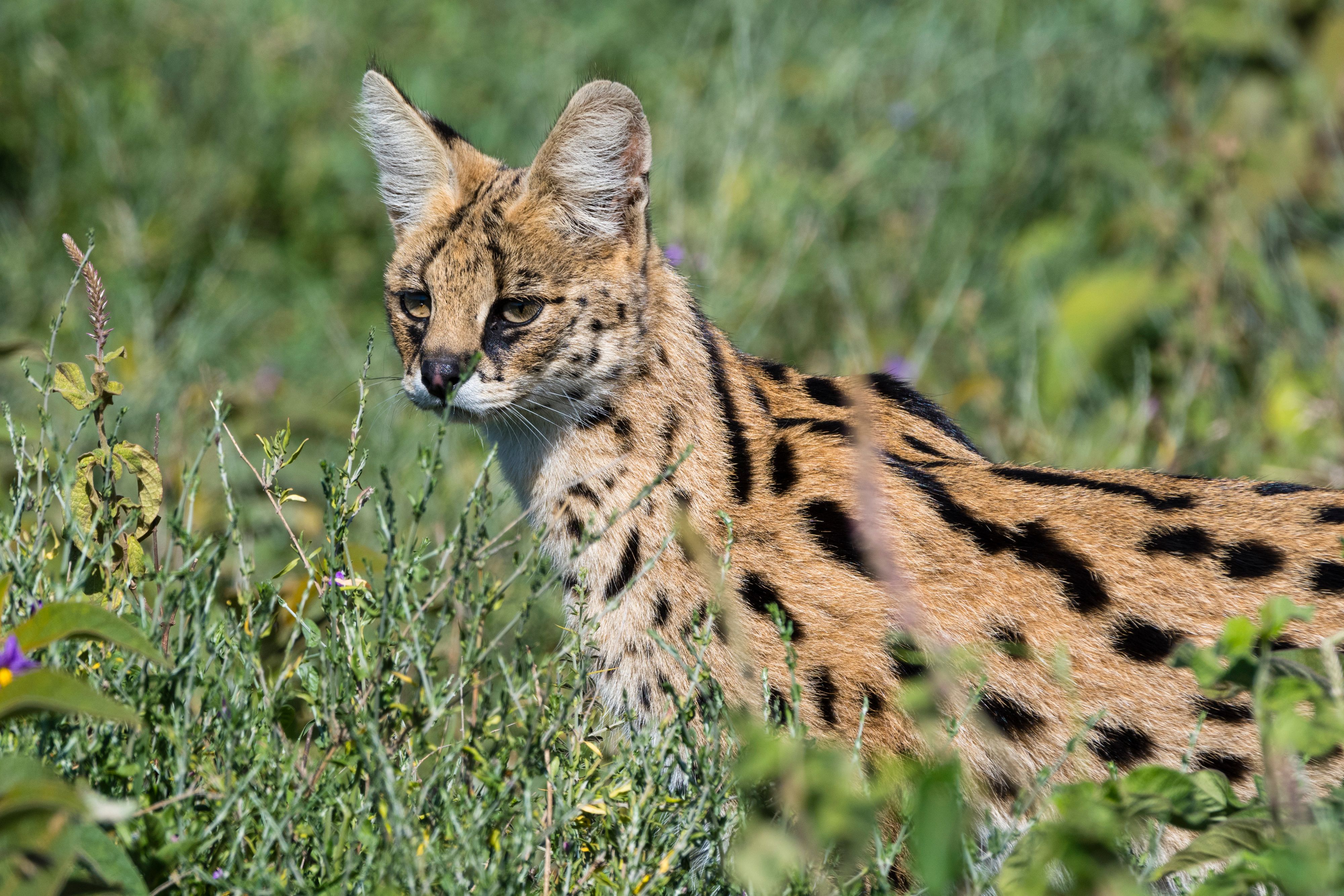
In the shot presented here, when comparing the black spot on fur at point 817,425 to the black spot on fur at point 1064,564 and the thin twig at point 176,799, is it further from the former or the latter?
the thin twig at point 176,799

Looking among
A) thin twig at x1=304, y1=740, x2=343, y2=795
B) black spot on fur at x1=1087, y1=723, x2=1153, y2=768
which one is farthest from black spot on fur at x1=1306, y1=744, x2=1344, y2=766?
thin twig at x1=304, y1=740, x2=343, y2=795


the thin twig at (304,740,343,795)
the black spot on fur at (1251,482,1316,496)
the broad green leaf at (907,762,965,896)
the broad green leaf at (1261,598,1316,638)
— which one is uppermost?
the broad green leaf at (1261,598,1316,638)

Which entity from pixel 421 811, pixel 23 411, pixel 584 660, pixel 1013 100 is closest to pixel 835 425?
pixel 584 660

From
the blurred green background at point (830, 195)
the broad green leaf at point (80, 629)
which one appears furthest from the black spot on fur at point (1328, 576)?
the broad green leaf at point (80, 629)

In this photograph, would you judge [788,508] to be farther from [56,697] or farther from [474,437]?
[474,437]

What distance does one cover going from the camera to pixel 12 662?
1951 mm

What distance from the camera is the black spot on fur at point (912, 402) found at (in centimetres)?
354

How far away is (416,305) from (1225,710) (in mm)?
2182

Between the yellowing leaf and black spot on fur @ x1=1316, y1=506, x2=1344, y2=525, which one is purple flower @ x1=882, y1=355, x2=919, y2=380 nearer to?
the yellowing leaf

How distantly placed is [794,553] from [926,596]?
31cm

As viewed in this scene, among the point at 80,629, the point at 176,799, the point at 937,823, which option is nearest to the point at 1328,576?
the point at 937,823

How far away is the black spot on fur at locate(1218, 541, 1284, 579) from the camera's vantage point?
2.77 m

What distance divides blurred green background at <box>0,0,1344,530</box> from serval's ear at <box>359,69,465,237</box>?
1128 mm

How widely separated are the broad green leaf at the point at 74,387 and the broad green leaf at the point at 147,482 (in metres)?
0.11
